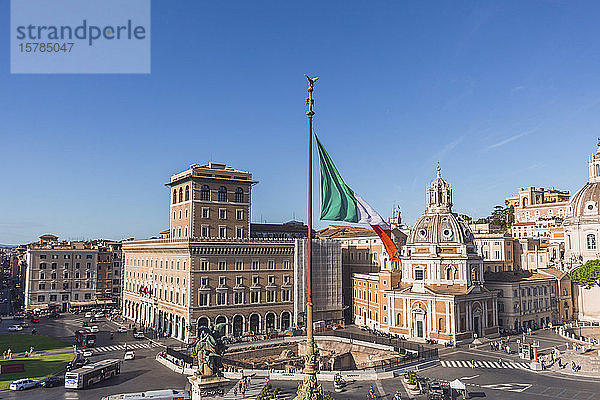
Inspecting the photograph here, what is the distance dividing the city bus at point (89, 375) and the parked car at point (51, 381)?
7.29ft

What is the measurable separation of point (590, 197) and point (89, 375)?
88.3m

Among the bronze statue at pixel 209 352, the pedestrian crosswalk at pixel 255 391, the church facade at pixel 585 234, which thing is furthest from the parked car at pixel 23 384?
the church facade at pixel 585 234

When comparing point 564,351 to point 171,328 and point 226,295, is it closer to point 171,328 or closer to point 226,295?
point 226,295

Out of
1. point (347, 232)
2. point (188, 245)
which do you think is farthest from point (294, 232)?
point (188, 245)

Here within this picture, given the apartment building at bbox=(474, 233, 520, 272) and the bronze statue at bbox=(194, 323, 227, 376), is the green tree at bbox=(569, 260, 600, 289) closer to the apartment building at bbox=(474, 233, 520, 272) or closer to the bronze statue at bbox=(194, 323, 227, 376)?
the apartment building at bbox=(474, 233, 520, 272)

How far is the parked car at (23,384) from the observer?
48.9 meters

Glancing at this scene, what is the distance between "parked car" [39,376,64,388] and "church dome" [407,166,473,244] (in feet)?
174

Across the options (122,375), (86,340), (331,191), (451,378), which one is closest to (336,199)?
(331,191)

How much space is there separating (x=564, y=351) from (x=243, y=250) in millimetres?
45292

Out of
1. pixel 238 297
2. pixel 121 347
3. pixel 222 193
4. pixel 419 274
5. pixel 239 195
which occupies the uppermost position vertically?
pixel 222 193

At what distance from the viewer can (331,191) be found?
2722 centimetres

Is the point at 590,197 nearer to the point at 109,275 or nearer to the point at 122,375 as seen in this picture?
the point at 122,375

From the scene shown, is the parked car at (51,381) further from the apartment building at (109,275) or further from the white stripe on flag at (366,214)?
the apartment building at (109,275)

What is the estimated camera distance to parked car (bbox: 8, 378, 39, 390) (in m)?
→ 48.9
